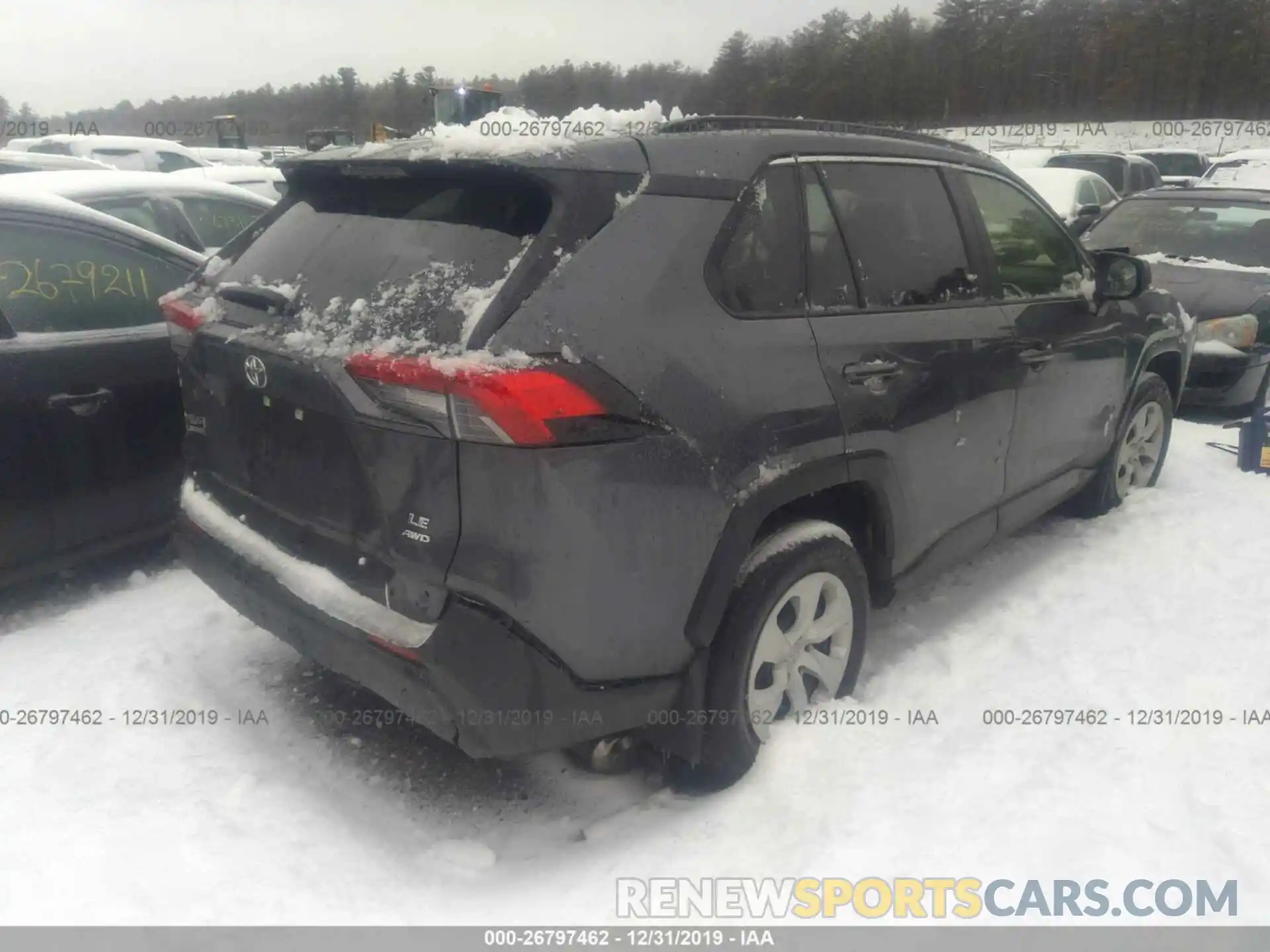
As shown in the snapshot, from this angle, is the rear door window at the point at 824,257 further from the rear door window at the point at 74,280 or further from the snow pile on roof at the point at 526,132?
the rear door window at the point at 74,280

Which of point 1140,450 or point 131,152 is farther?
point 131,152

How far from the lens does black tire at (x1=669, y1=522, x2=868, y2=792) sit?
257 cm

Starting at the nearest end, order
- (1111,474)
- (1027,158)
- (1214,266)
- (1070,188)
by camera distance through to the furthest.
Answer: (1111,474), (1214,266), (1070,188), (1027,158)

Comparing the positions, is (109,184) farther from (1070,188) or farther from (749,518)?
(1070,188)

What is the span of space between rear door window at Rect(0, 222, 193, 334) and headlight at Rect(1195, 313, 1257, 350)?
6570 mm

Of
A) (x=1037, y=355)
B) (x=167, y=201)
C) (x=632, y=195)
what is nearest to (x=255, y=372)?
(x=632, y=195)

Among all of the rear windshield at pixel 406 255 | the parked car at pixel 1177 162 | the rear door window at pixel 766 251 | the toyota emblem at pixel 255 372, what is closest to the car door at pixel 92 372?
the rear windshield at pixel 406 255

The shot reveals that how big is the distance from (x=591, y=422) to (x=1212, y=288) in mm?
6698

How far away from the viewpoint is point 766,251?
2.66 metres

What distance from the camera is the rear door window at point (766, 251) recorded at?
2.54m

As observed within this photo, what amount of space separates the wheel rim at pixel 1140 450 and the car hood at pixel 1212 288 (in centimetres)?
205

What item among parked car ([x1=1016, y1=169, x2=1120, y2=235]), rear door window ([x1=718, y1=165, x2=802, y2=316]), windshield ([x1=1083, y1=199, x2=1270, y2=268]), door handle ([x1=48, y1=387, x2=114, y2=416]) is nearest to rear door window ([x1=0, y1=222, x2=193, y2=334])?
door handle ([x1=48, y1=387, x2=114, y2=416])

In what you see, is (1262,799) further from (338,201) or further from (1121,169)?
(1121,169)
